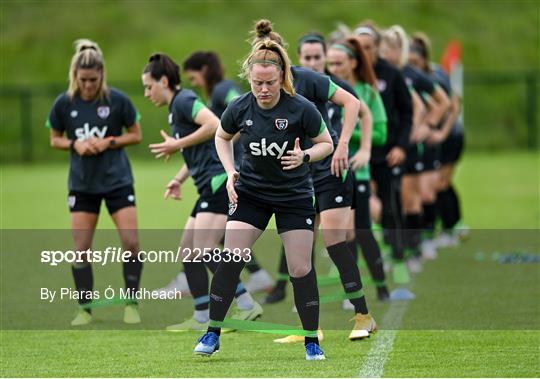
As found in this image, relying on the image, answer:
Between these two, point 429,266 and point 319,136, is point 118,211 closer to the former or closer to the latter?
point 319,136

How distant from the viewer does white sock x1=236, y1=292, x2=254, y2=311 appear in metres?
9.34

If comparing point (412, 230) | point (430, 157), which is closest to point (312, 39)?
point (412, 230)

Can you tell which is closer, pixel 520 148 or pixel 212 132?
pixel 212 132

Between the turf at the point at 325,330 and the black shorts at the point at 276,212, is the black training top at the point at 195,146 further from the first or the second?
the black shorts at the point at 276,212

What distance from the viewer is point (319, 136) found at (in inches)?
299

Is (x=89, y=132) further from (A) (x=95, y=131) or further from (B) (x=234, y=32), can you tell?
(B) (x=234, y=32)

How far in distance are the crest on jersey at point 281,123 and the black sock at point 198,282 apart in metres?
2.09

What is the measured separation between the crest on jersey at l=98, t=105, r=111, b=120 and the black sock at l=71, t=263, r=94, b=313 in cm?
→ 119

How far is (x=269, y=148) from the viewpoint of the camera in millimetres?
7492

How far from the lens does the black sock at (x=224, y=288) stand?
760 centimetres

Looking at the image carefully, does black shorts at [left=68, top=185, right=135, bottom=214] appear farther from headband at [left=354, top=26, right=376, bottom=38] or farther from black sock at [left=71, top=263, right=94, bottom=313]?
headband at [left=354, top=26, right=376, bottom=38]

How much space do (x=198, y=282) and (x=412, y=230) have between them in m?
4.68

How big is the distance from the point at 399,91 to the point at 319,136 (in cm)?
418

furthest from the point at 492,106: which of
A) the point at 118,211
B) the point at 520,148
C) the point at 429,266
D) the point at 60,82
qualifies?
the point at 118,211
